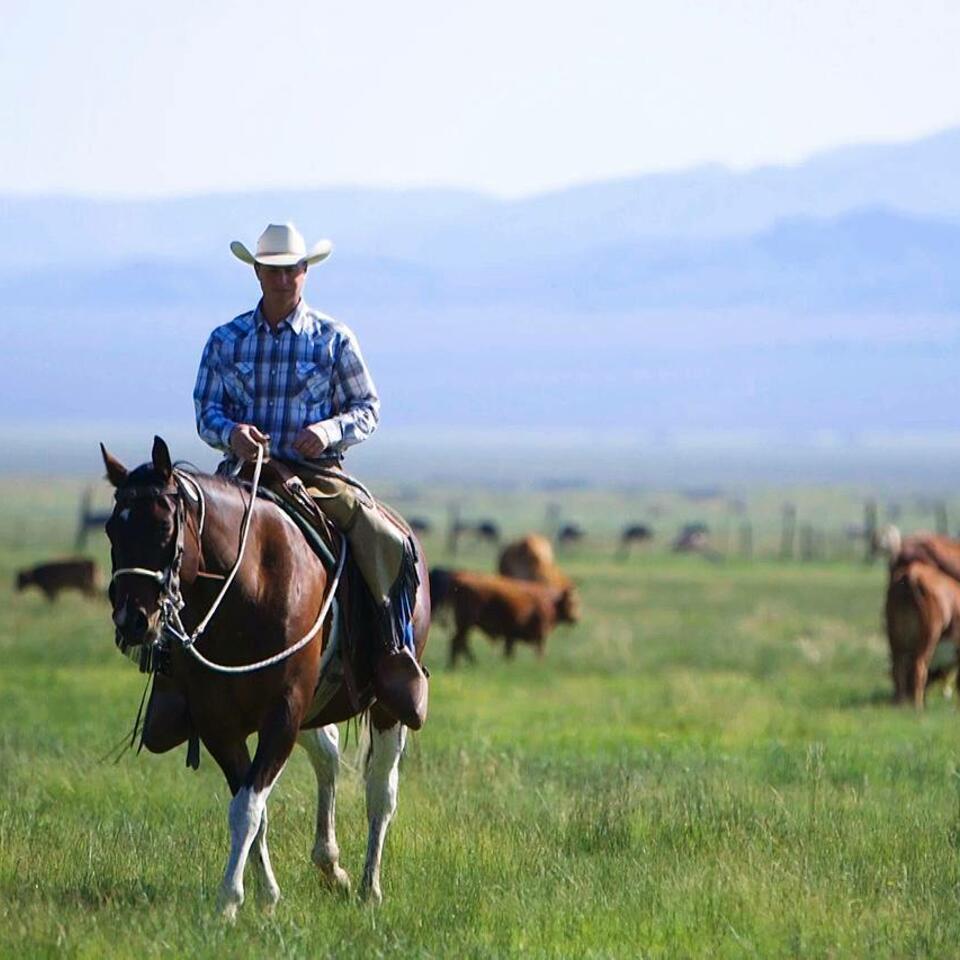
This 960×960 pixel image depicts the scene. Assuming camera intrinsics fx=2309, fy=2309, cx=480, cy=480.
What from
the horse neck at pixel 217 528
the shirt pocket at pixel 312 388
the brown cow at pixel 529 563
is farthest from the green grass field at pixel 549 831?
the brown cow at pixel 529 563

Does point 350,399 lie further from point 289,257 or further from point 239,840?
point 239,840

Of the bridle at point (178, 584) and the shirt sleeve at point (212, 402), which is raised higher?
the shirt sleeve at point (212, 402)

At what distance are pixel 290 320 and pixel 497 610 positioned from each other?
64.9 ft

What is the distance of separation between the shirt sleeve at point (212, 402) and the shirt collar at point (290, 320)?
8.3 inches

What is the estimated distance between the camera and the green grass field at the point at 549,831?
9.18m

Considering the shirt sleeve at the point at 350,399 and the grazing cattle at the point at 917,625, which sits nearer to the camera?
the shirt sleeve at the point at 350,399

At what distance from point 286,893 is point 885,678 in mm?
16698

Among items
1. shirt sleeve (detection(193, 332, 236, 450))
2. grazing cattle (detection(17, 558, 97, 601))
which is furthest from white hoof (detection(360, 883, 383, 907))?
grazing cattle (detection(17, 558, 97, 601))

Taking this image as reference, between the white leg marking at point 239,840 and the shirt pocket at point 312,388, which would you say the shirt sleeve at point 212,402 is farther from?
the white leg marking at point 239,840

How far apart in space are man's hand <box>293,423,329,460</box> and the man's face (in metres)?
0.62

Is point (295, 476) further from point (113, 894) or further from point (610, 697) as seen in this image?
point (610, 697)

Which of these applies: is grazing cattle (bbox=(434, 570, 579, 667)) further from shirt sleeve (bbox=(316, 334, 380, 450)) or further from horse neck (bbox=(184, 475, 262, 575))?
horse neck (bbox=(184, 475, 262, 575))

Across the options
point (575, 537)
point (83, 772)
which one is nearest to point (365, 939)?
point (83, 772)

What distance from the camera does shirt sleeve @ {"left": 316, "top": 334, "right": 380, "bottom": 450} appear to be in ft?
34.7
